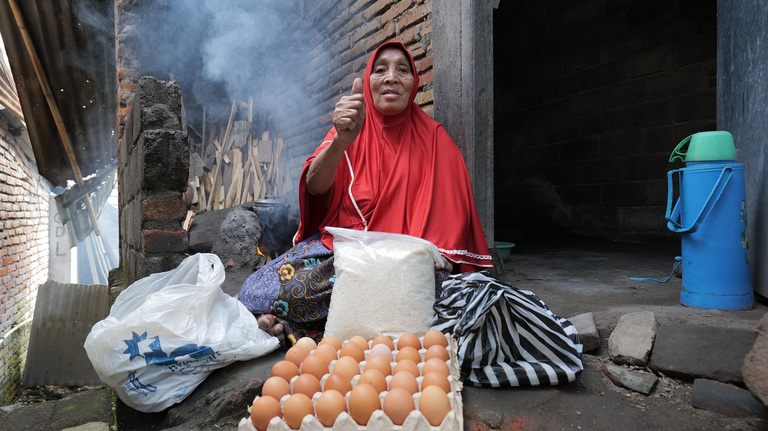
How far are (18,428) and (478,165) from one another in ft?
11.0

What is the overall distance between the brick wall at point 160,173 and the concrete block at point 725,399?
2.85 meters

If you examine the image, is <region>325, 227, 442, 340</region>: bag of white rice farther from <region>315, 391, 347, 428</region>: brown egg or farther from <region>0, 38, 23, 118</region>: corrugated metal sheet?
<region>0, 38, 23, 118</region>: corrugated metal sheet

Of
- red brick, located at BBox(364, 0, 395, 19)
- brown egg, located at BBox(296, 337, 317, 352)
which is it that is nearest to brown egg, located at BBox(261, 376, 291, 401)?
brown egg, located at BBox(296, 337, 317, 352)

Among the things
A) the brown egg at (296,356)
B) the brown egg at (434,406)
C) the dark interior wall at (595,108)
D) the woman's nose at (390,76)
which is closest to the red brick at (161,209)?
the woman's nose at (390,76)

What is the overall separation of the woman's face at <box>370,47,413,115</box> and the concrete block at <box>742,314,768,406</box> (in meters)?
1.88

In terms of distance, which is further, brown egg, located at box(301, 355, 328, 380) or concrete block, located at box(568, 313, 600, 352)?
concrete block, located at box(568, 313, 600, 352)

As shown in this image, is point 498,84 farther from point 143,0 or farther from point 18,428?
point 18,428

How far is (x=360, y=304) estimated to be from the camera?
186 centimetres

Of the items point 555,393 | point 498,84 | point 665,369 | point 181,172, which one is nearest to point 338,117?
point 181,172

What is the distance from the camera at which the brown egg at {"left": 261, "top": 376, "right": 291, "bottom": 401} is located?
4.54 ft

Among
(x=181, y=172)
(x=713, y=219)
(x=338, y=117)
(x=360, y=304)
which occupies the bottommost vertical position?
(x=360, y=304)

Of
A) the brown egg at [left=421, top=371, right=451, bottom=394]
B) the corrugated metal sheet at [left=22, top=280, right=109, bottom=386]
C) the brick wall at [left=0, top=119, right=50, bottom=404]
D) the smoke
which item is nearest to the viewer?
the brown egg at [left=421, top=371, right=451, bottom=394]

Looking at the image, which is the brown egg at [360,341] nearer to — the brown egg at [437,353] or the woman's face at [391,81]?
the brown egg at [437,353]

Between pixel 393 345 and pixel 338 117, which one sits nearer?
pixel 393 345
